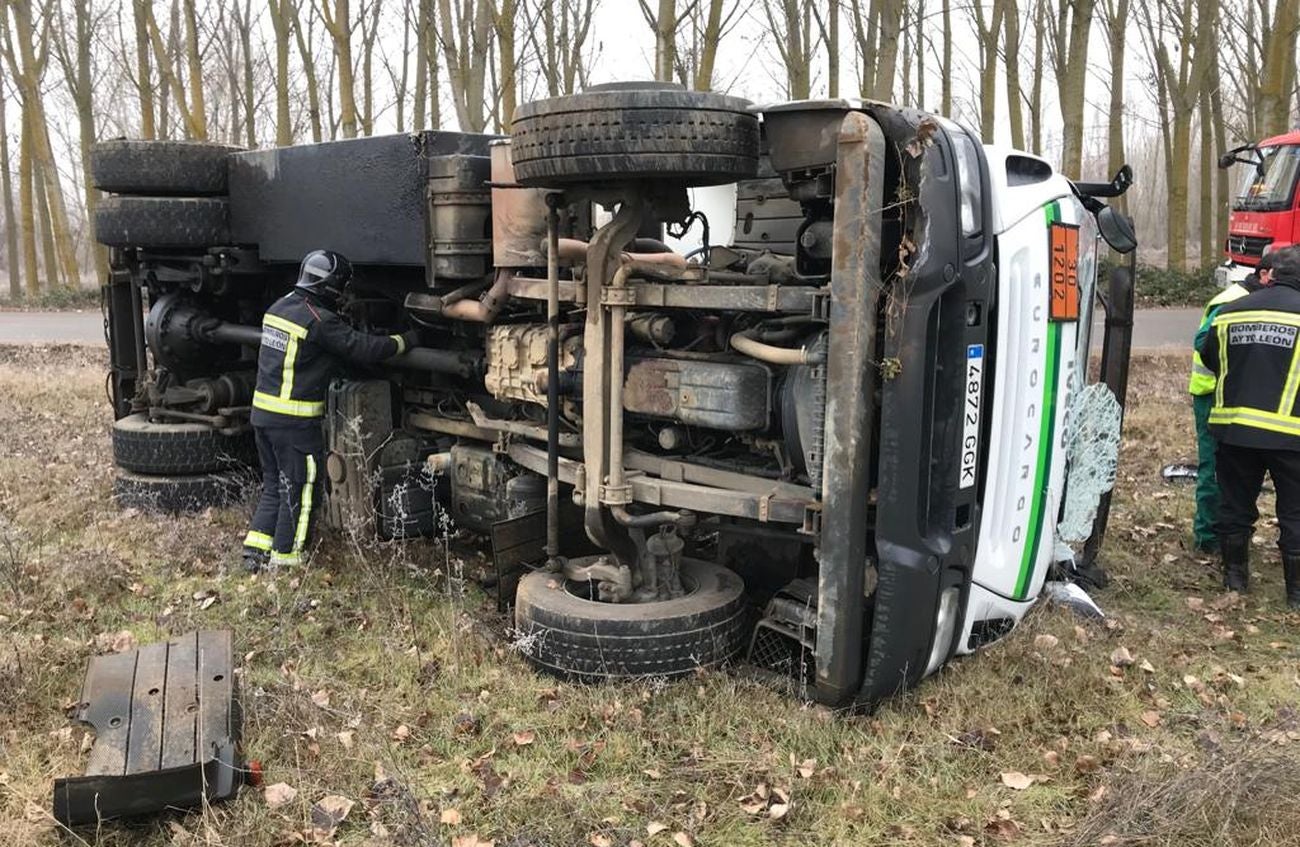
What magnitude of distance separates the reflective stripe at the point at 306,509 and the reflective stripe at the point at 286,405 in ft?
0.81

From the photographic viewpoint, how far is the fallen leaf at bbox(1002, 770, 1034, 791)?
3346mm

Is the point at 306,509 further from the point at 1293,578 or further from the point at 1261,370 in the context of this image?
the point at 1293,578

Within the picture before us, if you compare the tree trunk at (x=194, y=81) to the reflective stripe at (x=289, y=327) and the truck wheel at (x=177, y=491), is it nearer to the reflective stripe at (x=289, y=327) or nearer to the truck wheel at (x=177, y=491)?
the truck wheel at (x=177, y=491)

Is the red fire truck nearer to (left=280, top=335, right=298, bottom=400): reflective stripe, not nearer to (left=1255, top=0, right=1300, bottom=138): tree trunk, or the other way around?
(left=1255, top=0, right=1300, bottom=138): tree trunk

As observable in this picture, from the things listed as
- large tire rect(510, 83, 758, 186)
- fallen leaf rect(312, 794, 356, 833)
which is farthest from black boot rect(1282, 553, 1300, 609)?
fallen leaf rect(312, 794, 356, 833)

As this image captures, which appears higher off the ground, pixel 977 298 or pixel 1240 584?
pixel 977 298

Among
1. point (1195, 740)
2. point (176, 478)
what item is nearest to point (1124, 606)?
point (1195, 740)

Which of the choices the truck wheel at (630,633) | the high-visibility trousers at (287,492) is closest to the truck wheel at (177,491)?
the high-visibility trousers at (287,492)

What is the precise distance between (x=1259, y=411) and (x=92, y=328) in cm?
1941

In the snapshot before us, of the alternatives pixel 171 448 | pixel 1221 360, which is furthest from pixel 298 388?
pixel 1221 360

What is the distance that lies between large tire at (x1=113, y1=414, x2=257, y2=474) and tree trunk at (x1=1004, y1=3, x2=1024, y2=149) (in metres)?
14.4

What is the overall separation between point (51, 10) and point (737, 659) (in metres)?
24.7

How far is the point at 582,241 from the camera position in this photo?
14.9ft

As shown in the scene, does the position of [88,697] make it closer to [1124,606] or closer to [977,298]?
[977,298]
